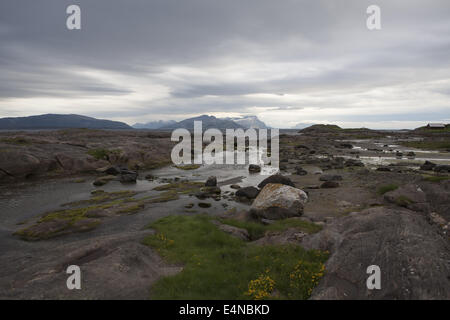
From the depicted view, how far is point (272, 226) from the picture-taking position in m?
21.3

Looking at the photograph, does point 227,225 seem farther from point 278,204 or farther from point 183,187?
point 183,187

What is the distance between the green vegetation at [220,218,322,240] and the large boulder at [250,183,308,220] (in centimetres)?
284

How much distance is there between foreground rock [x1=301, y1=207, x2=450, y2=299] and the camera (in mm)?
9680

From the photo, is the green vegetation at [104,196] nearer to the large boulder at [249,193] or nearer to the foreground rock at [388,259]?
the large boulder at [249,193]

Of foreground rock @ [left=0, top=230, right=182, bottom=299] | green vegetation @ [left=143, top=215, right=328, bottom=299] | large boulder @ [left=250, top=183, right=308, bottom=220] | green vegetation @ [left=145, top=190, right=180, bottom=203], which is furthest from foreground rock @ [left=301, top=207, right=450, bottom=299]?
green vegetation @ [left=145, top=190, right=180, bottom=203]

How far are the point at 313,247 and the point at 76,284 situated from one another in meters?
13.7

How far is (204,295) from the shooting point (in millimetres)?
11469

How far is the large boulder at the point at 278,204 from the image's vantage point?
25219 millimetres

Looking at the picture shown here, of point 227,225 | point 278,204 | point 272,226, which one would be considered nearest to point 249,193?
point 278,204

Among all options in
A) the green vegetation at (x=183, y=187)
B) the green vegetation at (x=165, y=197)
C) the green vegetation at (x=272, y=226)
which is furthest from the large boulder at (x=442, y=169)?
the green vegetation at (x=165, y=197)

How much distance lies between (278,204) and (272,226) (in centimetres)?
481

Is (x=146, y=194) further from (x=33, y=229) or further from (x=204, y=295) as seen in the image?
(x=204, y=295)

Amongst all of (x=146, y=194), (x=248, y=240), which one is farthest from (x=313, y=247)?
(x=146, y=194)
